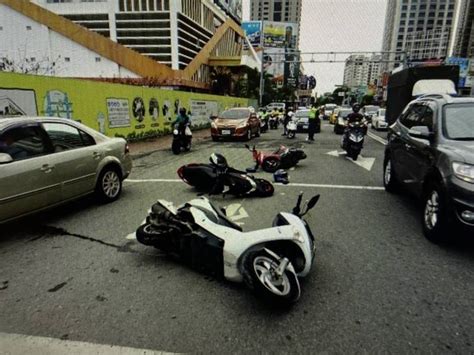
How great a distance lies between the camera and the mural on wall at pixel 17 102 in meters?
8.71

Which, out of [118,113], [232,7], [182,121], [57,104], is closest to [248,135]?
[182,121]

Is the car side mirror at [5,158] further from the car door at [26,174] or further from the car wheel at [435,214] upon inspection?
the car wheel at [435,214]

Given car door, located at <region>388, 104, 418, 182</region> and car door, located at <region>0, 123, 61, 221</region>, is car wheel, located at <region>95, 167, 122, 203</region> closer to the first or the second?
car door, located at <region>0, 123, 61, 221</region>

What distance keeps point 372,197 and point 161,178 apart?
462cm

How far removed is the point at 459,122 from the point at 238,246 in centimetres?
359

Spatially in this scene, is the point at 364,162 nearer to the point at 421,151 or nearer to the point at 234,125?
the point at 421,151

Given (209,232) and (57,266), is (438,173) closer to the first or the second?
(209,232)

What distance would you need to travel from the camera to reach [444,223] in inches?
146

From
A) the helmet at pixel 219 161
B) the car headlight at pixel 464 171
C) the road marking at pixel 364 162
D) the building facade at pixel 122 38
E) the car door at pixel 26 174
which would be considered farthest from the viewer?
the building facade at pixel 122 38

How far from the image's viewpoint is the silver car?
159 inches

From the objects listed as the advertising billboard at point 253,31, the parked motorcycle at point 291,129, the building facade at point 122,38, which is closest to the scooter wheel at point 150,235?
the parked motorcycle at point 291,129

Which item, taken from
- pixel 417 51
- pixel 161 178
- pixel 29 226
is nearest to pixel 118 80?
pixel 161 178

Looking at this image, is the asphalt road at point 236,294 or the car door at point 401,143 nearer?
the asphalt road at point 236,294

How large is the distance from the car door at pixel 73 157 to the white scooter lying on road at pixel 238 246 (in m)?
1.97
